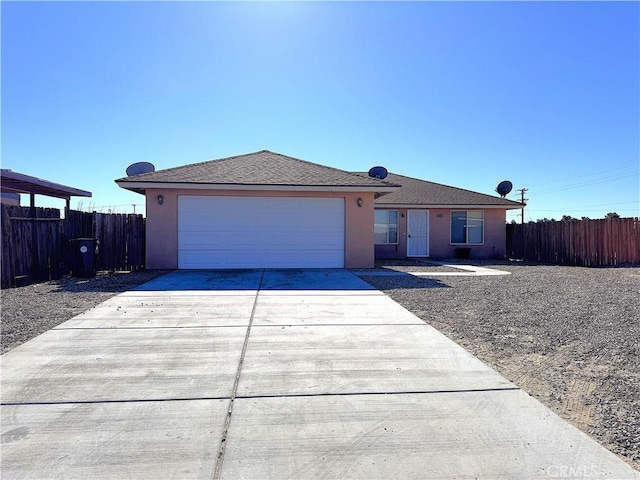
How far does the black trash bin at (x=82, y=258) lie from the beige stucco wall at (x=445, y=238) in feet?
38.0

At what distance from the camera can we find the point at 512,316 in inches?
270

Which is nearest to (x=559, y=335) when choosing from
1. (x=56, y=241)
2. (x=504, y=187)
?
(x=56, y=241)

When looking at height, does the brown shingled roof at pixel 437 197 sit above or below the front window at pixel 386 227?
above

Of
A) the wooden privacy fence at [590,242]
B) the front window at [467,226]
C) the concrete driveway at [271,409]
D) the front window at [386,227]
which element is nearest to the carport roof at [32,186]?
the concrete driveway at [271,409]

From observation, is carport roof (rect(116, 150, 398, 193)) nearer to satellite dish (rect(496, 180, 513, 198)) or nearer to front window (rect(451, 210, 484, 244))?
front window (rect(451, 210, 484, 244))

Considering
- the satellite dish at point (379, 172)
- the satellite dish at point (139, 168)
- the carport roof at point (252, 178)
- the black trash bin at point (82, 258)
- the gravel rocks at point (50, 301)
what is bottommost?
the gravel rocks at point (50, 301)

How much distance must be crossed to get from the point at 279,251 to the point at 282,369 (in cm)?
947

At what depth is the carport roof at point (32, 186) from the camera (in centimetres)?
1023

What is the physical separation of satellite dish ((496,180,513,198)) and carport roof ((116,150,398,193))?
11.2 metres

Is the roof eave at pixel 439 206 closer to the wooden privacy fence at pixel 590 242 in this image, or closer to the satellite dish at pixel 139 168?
the wooden privacy fence at pixel 590 242

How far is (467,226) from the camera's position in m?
20.2

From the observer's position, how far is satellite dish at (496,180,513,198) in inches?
878

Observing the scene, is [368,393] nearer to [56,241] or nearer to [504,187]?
[56,241]

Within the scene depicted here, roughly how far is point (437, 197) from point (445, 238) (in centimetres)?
201
